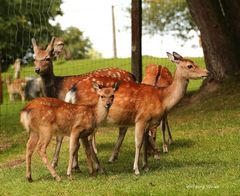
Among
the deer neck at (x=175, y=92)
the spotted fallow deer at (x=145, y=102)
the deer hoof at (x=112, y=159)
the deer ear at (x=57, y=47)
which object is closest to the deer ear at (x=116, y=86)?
the spotted fallow deer at (x=145, y=102)

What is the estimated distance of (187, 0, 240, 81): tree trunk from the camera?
54.6 feet

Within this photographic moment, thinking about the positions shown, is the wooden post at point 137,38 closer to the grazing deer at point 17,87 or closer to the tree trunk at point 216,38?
the tree trunk at point 216,38

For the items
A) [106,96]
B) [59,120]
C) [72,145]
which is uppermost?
[106,96]

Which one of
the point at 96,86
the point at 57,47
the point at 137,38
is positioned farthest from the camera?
the point at 137,38

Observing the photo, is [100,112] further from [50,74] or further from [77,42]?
[77,42]

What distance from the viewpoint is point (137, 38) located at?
14.5 meters

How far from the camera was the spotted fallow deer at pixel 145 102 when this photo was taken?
10.2 m

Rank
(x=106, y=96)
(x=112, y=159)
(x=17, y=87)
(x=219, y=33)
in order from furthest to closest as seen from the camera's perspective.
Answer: (x=17, y=87) → (x=219, y=33) → (x=112, y=159) → (x=106, y=96)

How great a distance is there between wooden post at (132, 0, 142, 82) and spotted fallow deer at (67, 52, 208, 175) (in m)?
3.77

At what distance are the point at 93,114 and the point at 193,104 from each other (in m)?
7.47

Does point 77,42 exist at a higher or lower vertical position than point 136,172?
lower

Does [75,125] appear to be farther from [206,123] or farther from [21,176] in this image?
[206,123]

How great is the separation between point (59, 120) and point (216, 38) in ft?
26.3

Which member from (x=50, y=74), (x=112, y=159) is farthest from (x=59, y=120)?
(x=50, y=74)
